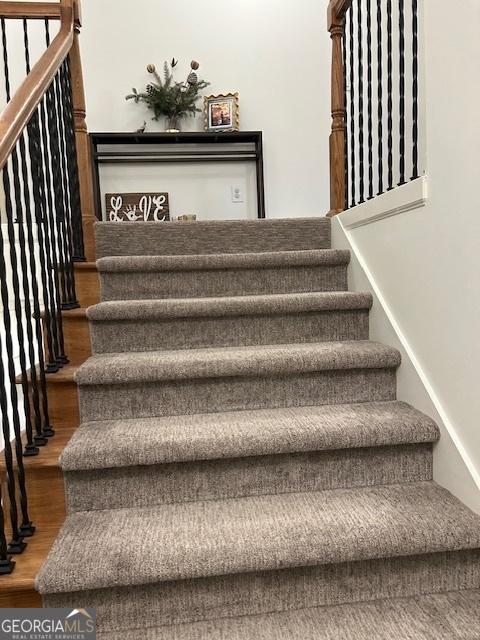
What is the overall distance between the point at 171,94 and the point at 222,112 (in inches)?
17.3

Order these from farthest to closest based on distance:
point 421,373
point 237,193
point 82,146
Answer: point 237,193, point 82,146, point 421,373

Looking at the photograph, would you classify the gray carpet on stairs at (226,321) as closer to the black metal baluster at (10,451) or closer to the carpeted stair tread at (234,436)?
the carpeted stair tread at (234,436)

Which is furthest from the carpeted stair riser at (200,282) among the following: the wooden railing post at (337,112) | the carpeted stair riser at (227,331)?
the wooden railing post at (337,112)

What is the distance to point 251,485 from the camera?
4.64ft

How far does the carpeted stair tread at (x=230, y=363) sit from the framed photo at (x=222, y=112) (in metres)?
2.83

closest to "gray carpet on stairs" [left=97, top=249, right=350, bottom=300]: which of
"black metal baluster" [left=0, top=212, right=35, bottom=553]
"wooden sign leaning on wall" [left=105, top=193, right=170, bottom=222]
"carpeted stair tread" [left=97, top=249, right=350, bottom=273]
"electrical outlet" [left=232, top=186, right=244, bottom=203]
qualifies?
"carpeted stair tread" [left=97, top=249, right=350, bottom=273]

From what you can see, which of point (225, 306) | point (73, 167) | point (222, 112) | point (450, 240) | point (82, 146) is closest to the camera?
point (450, 240)

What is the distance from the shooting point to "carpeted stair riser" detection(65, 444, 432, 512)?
1.37m

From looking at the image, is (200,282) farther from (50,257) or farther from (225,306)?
(50,257)

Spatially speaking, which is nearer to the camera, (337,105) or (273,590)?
(273,590)

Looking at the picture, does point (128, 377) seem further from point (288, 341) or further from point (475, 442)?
point (475, 442)

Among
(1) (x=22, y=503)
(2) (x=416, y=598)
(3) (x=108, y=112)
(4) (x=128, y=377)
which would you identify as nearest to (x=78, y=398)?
(4) (x=128, y=377)

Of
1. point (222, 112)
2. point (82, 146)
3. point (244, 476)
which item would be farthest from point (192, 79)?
point (244, 476)

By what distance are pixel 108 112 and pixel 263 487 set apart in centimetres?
367
